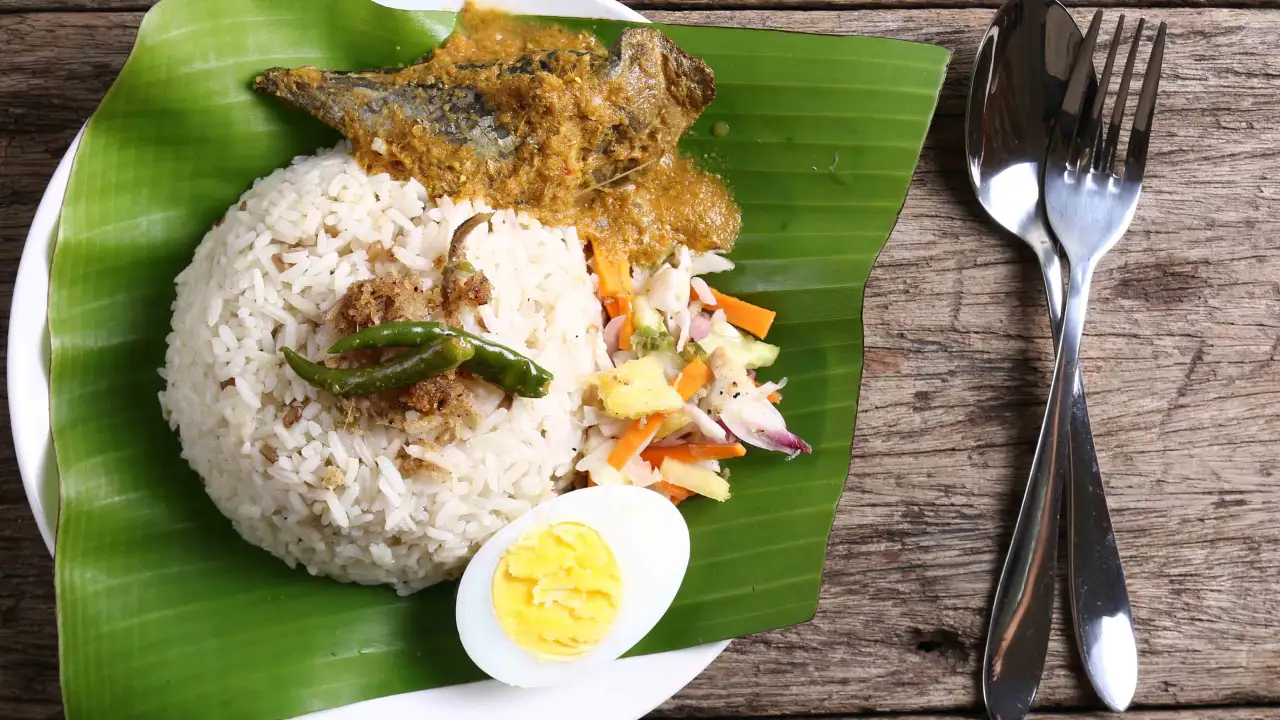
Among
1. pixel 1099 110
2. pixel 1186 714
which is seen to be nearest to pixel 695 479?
pixel 1099 110

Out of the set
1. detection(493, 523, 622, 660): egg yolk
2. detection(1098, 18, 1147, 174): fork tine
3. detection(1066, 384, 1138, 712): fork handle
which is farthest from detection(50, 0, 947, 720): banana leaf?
detection(1066, 384, 1138, 712): fork handle

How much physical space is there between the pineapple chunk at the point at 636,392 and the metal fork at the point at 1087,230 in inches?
50.1

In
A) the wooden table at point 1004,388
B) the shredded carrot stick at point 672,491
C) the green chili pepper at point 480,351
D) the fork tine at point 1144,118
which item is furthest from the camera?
the wooden table at point 1004,388

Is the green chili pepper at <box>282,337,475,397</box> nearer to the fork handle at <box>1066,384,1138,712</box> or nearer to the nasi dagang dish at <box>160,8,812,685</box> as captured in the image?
the nasi dagang dish at <box>160,8,812,685</box>

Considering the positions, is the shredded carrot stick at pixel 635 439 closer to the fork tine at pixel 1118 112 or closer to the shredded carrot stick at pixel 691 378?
the shredded carrot stick at pixel 691 378

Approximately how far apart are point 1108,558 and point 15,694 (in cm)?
351

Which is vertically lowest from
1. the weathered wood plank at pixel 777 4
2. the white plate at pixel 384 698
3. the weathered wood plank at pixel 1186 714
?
the weathered wood plank at pixel 1186 714

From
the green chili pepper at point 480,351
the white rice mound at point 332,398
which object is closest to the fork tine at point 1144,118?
the white rice mound at point 332,398

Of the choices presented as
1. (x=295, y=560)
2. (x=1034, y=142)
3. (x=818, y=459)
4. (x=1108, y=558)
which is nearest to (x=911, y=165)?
(x=1034, y=142)

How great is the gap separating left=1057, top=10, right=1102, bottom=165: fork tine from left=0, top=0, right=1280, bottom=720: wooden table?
329mm

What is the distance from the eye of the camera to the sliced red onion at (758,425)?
2430 mm

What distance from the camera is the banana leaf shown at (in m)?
2.16

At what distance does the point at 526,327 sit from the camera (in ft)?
7.60

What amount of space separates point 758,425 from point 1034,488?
3.26 ft
